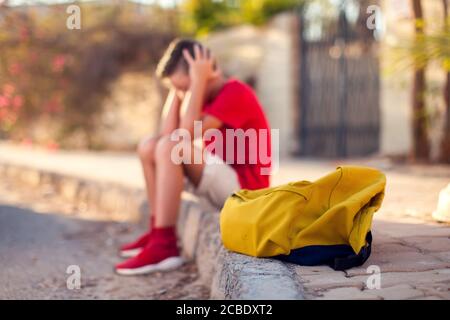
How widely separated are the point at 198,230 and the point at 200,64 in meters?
0.94

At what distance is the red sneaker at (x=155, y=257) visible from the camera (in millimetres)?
3289

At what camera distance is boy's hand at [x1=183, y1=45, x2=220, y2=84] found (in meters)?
3.35

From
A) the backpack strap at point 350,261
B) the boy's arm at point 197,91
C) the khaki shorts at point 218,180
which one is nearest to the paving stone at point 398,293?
the backpack strap at point 350,261

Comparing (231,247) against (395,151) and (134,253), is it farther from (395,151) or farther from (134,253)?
(395,151)

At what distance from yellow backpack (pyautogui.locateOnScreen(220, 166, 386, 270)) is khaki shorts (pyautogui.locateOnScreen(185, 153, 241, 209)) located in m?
0.96

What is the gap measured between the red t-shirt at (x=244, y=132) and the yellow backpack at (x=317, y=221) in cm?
105

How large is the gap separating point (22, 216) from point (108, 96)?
17.0ft

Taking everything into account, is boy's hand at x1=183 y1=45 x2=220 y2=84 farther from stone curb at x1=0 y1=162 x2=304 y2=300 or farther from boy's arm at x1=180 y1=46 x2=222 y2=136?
stone curb at x1=0 y1=162 x2=304 y2=300

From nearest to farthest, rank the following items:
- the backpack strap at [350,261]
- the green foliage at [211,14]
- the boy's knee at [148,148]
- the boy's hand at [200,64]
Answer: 1. the backpack strap at [350,261]
2. the boy's hand at [200,64]
3. the boy's knee at [148,148]
4. the green foliage at [211,14]

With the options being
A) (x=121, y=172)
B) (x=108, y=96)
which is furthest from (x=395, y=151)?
(x=108, y=96)

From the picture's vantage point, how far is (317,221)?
6.90ft

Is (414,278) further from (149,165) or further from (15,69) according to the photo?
(15,69)

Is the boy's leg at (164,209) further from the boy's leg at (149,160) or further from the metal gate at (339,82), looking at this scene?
the metal gate at (339,82)

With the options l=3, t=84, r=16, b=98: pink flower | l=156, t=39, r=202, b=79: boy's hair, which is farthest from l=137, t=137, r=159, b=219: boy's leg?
l=3, t=84, r=16, b=98: pink flower
